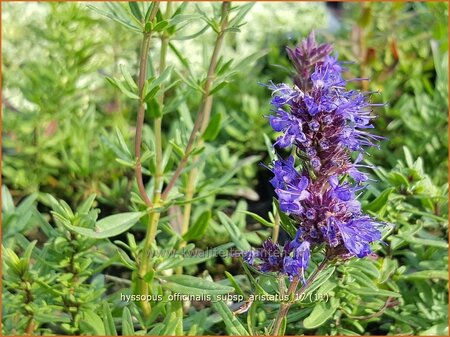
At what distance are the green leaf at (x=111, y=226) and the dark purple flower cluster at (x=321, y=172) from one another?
530 millimetres

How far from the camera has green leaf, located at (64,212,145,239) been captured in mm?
1745

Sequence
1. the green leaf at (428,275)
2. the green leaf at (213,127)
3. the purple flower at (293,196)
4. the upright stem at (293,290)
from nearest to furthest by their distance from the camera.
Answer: the purple flower at (293,196)
the upright stem at (293,290)
the green leaf at (428,275)
the green leaf at (213,127)

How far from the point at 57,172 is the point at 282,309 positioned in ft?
5.19

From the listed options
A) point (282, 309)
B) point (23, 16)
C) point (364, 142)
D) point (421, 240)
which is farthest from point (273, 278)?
point (23, 16)

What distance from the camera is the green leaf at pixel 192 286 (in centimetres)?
177

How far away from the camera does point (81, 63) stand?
294 cm

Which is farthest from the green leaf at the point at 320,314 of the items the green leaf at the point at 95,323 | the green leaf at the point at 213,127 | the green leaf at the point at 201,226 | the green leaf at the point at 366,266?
the green leaf at the point at 213,127

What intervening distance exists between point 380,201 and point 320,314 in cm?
36

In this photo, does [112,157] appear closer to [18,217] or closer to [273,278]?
[18,217]

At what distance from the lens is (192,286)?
6.09 feet

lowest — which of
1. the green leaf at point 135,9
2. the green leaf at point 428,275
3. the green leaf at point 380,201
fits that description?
the green leaf at point 428,275

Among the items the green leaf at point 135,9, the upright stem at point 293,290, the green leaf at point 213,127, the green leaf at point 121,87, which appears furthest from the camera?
the green leaf at point 213,127

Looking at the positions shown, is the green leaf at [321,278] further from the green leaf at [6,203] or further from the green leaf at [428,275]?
the green leaf at [6,203]

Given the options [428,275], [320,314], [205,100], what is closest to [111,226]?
[205,100]
